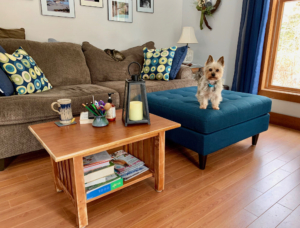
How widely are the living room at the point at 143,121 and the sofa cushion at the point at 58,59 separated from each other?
1 centimetres

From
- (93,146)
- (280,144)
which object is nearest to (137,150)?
(93,146)

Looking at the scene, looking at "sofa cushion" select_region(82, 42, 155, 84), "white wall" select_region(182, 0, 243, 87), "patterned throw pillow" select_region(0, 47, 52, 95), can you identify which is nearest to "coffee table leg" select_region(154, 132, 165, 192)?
"patterned throw pillow" select_region(0, 47, 52, 95)

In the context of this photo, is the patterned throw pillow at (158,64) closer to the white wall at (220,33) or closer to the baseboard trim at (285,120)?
the white wall at (220,33)

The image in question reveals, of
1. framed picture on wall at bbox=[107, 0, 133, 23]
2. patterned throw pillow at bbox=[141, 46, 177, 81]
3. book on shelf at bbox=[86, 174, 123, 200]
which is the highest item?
framed picture on wall at bbox=[107, 0, 133, 23]

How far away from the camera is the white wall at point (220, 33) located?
3.26 m

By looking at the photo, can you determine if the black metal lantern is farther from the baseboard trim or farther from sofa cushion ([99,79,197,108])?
the baseboard trim

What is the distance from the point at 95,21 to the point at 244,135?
8.09ft

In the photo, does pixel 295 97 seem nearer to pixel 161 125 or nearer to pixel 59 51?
pixel 161 125

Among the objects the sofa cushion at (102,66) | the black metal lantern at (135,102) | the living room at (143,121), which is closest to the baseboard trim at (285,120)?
the living room at (143,121)

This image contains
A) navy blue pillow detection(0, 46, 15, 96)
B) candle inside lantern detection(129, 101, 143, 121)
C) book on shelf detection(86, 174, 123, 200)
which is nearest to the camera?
book on shelf detection(86, 174, 123, 200)

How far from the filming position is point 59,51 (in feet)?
8.43

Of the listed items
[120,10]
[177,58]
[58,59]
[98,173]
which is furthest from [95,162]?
[120,10]

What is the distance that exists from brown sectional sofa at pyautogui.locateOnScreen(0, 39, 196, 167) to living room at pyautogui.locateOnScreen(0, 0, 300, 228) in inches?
0.4

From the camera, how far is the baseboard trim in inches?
107
